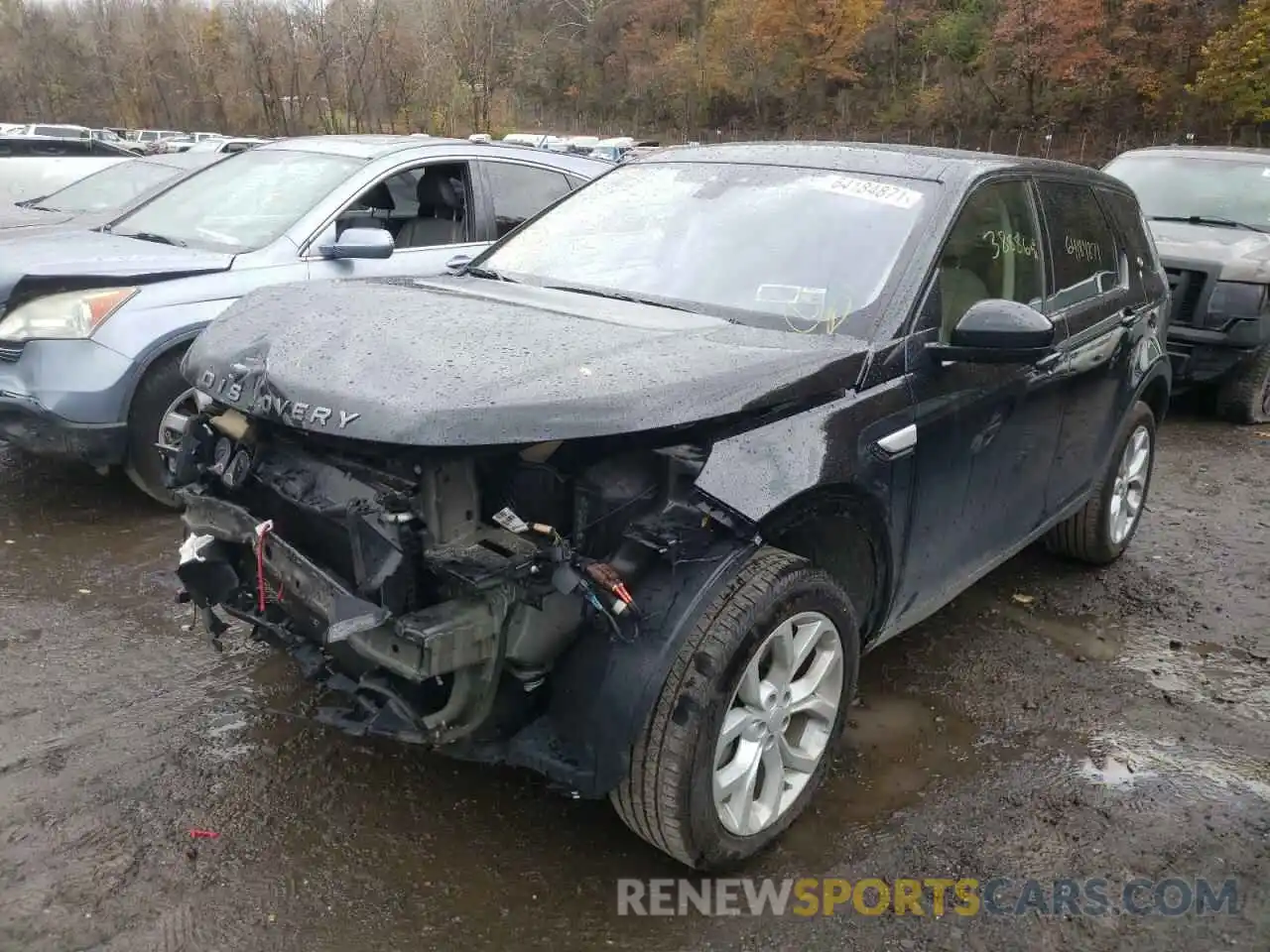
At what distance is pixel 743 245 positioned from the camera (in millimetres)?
3359

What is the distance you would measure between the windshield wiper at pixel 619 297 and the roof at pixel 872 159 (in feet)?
2.69

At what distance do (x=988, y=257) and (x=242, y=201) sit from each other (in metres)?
3.98

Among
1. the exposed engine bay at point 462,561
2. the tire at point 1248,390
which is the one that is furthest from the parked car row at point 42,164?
the tire at point 1248,390

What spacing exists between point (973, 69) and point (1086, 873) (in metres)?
42.1

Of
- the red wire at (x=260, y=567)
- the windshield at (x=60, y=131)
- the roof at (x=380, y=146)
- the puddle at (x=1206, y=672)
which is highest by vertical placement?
the windshield at (x=60, y=131)

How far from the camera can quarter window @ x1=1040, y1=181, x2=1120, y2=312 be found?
3844 mm

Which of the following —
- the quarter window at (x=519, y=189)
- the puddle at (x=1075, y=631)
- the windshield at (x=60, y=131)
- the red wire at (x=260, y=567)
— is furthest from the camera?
the windshield at (x=60, y=131)

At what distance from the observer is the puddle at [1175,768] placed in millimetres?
3213

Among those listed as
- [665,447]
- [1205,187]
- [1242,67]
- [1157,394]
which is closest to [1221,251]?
[1205,187]

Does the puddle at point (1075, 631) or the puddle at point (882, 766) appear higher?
the puddle at point (882, 766)

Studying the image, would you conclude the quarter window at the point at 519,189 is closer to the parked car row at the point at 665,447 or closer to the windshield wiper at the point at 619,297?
the parked car row at the point at 665,447

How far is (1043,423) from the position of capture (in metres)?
3.72

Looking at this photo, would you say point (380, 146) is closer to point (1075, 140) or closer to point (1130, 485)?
point (1130, 485)

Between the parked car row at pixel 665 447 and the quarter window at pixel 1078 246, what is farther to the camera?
the quarter window at pixel 1078 246
